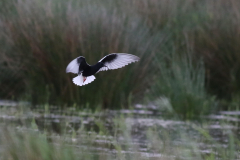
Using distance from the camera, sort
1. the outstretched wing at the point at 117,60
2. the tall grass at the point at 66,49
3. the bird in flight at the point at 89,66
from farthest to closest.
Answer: the tall grass at the point at 66,49 → the outstretched wing at the point at 117,60 → the bird in flight at the point at 89,66

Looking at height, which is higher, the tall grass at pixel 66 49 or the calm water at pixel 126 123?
the tall grass at pixel 66 49

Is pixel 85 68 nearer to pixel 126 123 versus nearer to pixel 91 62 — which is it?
pixel 126 123

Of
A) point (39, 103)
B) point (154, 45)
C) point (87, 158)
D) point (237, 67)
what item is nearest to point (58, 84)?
point (39, 103)

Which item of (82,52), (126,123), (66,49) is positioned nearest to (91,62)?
(82,52)

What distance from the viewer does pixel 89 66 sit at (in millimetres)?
3912

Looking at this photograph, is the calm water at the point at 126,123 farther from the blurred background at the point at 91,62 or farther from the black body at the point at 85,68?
the black body at the point at 85,68

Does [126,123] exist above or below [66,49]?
below

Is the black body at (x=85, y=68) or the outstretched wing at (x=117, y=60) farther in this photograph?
the outstretched wing at (x=117, y=60)

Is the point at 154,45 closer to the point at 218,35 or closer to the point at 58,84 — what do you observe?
the point at 218,35

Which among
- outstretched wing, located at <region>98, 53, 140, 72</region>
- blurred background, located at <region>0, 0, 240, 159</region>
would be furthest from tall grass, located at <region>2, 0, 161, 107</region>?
outstretched wing, located at <region>98, 53, 140, 72</region>

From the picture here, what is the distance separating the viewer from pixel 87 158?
11.5ft

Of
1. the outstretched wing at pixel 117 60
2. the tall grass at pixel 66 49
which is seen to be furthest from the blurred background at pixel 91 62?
the outstretched wing at pixel 117 60

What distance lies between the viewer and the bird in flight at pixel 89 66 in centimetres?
Answer: 382

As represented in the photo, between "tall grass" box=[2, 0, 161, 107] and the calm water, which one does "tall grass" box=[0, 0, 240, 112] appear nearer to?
"tall grass" box=[2, 0, 161, 107]
